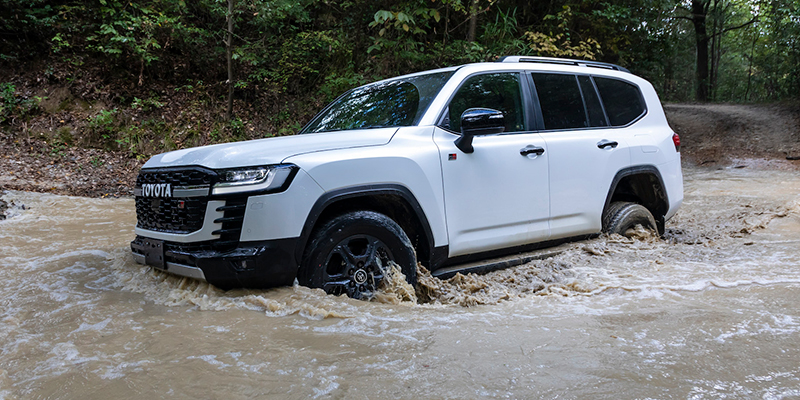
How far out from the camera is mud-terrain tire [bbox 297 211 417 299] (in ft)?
9.74

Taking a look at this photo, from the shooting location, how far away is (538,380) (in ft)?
6.93

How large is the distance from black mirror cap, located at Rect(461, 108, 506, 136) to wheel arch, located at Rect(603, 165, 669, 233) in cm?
188

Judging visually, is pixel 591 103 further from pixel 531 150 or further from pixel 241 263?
pixel 241 263

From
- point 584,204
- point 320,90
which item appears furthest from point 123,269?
point 320,90

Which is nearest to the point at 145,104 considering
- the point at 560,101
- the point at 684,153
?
the point at 560,101

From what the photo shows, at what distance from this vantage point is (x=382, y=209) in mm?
3457

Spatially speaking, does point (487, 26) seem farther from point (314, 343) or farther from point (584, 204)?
point (314, 343)

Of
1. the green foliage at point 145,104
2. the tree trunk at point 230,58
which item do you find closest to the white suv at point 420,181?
the tree trunk at point 230,58

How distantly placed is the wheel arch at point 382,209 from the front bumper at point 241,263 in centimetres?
10

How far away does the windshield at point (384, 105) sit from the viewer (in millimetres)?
3754

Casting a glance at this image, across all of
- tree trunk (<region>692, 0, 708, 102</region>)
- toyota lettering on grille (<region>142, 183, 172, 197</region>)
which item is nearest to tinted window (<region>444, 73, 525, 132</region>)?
toyota lettering on grille (<region>142, 183, 172, 197</region>)

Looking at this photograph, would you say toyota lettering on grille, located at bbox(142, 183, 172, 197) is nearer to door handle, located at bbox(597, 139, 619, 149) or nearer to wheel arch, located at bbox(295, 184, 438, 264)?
wheel arch, located at bbox(295, 184, 438, 264)

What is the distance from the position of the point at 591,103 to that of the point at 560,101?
1.33 feet

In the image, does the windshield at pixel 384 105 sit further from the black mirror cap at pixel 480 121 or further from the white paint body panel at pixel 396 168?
the black mirror cap at pixel 480 121
